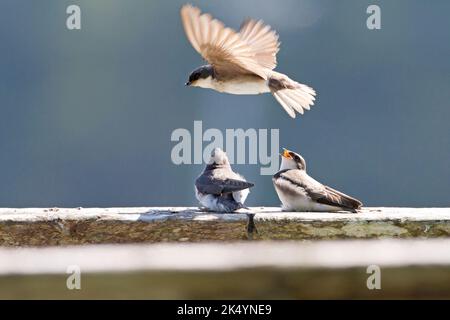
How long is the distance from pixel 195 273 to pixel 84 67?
12030 mm

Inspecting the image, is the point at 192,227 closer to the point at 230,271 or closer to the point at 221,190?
the point at 221,190

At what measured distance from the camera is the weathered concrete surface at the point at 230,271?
107 cm

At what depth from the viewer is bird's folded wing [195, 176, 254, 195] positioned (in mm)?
3240

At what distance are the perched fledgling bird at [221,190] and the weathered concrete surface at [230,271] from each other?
200cm

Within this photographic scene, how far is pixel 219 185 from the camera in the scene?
3.28m

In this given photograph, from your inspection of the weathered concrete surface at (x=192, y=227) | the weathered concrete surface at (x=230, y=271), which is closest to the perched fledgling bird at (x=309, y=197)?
the weathered concrete surface at (x=192, y=227)

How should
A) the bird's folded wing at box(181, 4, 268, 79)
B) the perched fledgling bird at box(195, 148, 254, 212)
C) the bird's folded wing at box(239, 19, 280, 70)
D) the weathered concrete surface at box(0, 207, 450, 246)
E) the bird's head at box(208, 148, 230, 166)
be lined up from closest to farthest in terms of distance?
the weathered concrete surface at box(0, 207, 450, 246), the perched fledgling bird at box(195, 148, 254, 212), the bird's folded wing at box(181, 4, 268, 79), the bird's head at box(208, 148, 230, 166), the bird's folded wing at box(239, 19, 280, 70)

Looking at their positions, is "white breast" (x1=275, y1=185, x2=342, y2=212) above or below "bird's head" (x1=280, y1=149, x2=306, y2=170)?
below

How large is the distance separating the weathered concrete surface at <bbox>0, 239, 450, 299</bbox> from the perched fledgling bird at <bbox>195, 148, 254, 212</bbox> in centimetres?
200

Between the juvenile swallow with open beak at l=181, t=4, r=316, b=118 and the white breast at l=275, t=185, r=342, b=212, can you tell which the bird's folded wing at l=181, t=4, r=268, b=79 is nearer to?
the juvenile swallow with open beak at l=181, t=4, r=316, b=118

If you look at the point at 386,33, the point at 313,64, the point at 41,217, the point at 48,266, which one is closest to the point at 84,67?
the point at 313,64

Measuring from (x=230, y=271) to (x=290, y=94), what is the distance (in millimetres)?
2934

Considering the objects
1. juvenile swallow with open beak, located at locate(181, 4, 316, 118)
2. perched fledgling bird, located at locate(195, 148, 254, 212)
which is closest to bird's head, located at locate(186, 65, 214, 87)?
juvenile swallow with open beak, located at locate(181, 4, 316, 118)

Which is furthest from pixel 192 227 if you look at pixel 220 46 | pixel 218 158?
pixel 220 46
